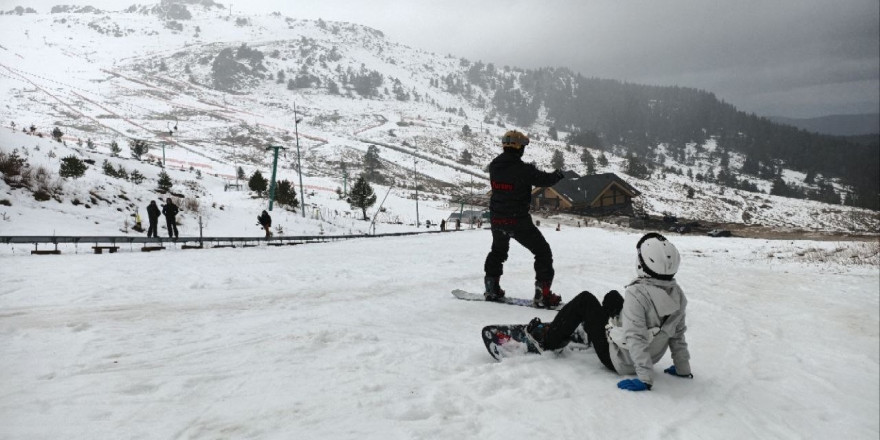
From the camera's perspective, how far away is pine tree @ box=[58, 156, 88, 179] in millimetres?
19739

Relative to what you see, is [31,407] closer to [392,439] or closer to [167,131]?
[392,439]

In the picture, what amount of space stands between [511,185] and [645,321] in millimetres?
2907

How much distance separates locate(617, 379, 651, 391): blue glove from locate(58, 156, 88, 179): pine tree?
83.4ft

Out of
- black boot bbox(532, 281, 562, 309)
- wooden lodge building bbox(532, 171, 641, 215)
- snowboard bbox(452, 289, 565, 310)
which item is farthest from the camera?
wooden lodge building bbox(532, 171, 641, 215)

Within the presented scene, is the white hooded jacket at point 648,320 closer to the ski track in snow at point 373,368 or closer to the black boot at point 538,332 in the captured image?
the ski track in snow at point 373,368

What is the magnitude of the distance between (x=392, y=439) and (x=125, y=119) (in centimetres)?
13876

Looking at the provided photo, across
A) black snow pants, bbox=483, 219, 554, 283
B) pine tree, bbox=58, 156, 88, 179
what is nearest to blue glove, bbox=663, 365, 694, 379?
black snow pants, bbox=483, 219, 554, 283

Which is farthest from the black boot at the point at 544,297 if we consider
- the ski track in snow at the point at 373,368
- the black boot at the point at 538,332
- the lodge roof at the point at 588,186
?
the lodge roof at the point at 588,186

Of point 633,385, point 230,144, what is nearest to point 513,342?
point 633,385

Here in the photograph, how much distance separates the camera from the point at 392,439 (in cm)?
248

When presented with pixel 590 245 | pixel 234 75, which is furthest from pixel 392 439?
pixel 234 75

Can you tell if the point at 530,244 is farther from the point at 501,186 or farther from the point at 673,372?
the point at 673,372

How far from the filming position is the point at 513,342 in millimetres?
4105

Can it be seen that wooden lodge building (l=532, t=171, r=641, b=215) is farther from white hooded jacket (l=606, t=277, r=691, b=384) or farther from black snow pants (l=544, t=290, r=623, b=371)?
white hooded jacket (l=606, t=277, r=691, b=384)
